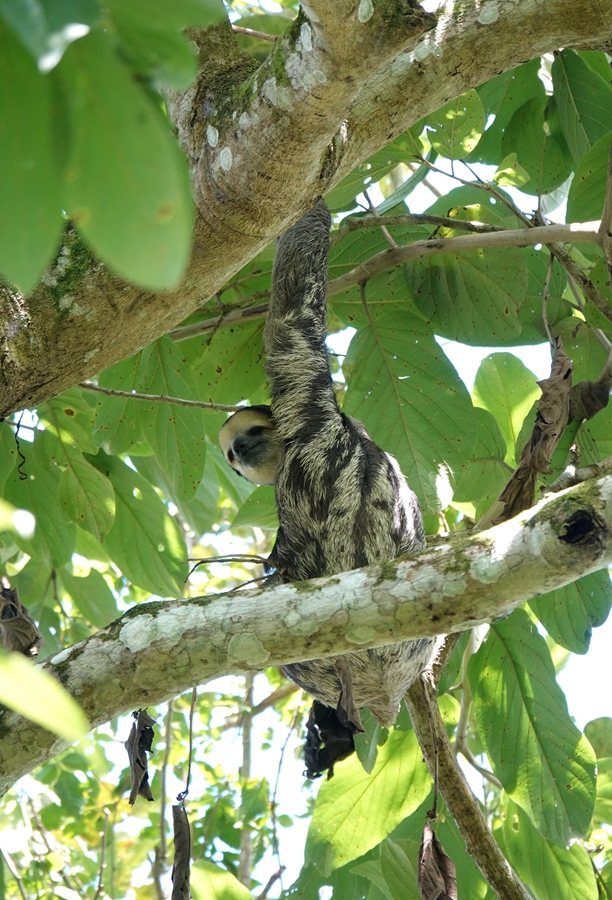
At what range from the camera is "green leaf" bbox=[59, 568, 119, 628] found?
4.57 metres

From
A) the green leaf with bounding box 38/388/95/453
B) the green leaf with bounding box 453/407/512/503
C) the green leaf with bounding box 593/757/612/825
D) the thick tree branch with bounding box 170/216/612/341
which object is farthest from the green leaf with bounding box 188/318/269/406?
the green leaf with bounding box 593/757/612/825

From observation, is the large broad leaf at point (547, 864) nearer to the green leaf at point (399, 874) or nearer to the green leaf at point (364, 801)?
the green leaf at point (364, 801)

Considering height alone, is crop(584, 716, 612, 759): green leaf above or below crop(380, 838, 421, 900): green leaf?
above

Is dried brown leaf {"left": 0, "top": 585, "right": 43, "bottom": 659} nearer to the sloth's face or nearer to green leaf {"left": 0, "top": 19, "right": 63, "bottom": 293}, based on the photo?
the sloth's face

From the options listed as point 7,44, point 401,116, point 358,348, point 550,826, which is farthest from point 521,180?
point 7,44

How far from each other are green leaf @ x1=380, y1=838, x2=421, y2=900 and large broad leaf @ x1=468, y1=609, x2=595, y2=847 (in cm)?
52

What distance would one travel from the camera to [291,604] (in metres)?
1.99

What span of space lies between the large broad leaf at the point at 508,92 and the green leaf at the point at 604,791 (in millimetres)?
3032

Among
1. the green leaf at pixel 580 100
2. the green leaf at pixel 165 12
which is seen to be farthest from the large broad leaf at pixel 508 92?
the green leaf at pixel 165 12

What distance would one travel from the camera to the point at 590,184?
3258 millimetres

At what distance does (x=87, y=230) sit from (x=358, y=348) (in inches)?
118

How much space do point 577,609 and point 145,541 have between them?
81.6 inches

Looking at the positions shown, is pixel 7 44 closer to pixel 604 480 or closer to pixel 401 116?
pixel 604 480

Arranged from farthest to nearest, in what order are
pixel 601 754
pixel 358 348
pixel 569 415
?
1. pixel 601 754
2. pixel 358 348
3. pixel 569 415
